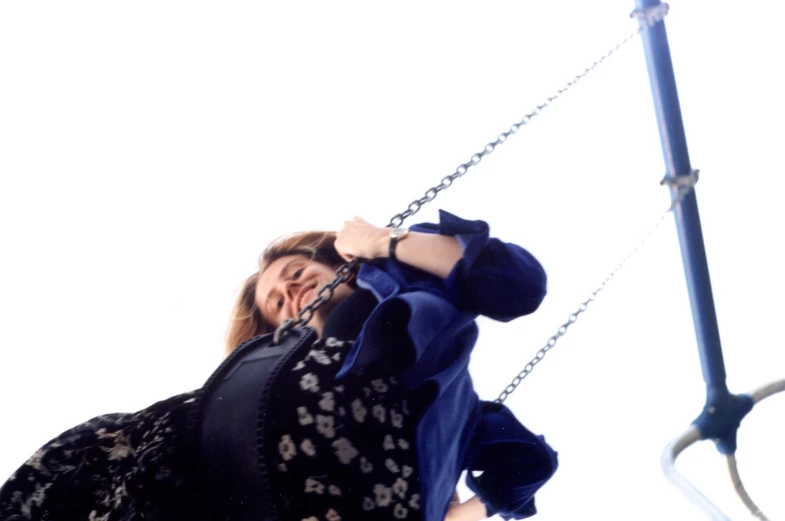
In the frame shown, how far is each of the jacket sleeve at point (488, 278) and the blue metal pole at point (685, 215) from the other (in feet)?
1.77

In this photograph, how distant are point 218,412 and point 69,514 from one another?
0.58 ft

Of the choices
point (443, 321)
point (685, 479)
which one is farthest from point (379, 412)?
point (685, 479)

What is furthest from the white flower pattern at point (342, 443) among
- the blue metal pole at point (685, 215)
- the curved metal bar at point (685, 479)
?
the blue metal pole at point (685, 215)

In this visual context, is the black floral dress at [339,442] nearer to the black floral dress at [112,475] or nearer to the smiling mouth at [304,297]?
the black floral dress at [112,475]

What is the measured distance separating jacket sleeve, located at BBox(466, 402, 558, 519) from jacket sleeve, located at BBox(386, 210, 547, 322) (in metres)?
0.22

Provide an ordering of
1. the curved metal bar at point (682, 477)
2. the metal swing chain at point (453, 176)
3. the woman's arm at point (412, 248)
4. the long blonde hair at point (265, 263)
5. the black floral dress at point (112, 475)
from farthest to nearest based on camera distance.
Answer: the long blonde hair at point (265, 263)
the curved metal bar at point (682, 477)
the woman's arm at point (412, 248)
the metal swing chain at point (453, 176)
the black floral dress at point (112, 475)

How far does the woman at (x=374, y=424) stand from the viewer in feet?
2.24

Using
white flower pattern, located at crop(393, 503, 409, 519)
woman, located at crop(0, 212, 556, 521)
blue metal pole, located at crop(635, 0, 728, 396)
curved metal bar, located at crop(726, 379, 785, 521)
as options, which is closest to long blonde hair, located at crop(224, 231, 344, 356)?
woman, located at crop(0, 212, 556, 521)

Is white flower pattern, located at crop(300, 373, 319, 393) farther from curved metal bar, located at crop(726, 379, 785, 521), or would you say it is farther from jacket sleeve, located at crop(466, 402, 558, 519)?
curved metal bar, located at crop(726, 379, 785, 521)

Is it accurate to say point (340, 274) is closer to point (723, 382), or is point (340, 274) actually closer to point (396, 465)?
point (396, 465)

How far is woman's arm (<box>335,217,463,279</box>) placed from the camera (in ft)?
2.87

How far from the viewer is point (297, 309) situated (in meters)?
1.07

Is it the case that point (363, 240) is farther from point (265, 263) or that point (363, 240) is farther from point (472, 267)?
point (265, 263)

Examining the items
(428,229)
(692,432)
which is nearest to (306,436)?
(428,229)
